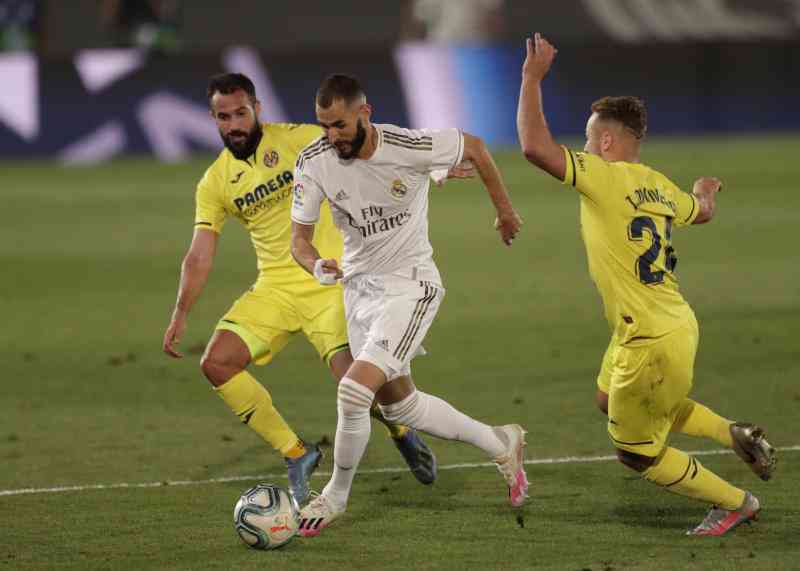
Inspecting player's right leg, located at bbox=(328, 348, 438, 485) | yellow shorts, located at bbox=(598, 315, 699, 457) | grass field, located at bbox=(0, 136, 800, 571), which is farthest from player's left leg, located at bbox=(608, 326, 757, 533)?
player's right leg, located at bbox=(328, 348, 438, 485)

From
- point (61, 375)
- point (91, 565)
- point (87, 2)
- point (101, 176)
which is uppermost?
point (91, 565)

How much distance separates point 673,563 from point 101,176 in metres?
21.3

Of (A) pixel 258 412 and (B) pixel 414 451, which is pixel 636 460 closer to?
(B) pixel 414 451

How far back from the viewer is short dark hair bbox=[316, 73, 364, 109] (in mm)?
6449

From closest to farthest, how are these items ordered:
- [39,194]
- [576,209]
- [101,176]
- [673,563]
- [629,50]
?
[673,563] < [576,209] < [39,194] < [101,176] < [629,50]

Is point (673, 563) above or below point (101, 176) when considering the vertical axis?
above

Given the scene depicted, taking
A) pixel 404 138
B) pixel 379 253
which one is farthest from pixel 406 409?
pixel 404 138

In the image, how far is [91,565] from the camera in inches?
241

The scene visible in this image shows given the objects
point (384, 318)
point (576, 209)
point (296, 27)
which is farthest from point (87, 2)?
point (384, 318)

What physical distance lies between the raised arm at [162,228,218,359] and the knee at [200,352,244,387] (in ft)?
0.56

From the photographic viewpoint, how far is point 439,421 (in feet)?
22.4

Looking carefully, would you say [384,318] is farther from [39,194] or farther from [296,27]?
[296,27]

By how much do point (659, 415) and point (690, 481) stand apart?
310 millimetres

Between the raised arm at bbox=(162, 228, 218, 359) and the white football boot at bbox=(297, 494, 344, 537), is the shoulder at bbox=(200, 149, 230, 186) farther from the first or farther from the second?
the white football boot at bbox=(297, 494, 344, 537)
